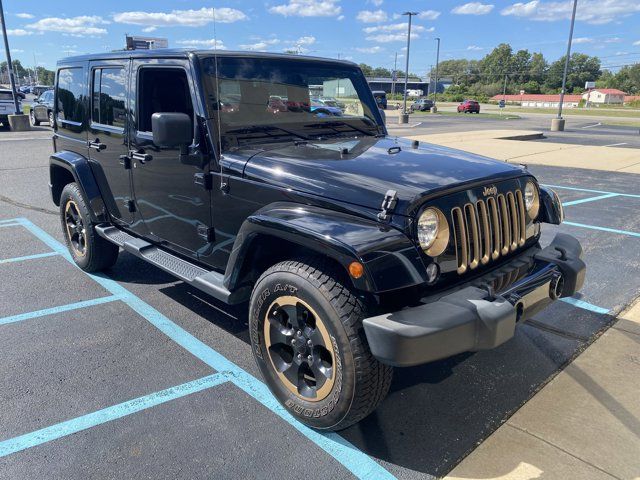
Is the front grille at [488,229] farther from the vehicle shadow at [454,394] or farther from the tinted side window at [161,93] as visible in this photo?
the tinted side window at [161,93]

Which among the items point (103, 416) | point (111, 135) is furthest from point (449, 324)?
point (111, 135)

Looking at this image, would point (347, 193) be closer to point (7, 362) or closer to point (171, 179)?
point (171, 179)

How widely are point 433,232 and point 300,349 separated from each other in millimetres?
934

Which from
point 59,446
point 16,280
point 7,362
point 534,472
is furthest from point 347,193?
point 16,280

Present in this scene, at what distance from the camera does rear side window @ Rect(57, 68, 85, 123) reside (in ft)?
15.3

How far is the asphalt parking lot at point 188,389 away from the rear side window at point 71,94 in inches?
59.8

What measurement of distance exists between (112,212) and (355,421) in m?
3.02

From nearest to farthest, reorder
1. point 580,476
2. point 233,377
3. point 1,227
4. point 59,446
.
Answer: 1. point 580,476
2. point 59,446
3. point 233,377
4. point 1,227

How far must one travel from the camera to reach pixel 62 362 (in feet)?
11.0

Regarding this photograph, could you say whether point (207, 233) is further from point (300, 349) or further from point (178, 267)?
point (300, 349)

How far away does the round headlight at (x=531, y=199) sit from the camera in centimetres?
327

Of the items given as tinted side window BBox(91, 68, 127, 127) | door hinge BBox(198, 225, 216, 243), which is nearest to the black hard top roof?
tinted side window BBox(91, 68, 127, 127)

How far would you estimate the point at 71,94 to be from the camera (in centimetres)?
488

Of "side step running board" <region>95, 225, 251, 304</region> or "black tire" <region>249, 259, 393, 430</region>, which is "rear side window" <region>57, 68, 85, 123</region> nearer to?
"side step running board" <region>95, 225, 251, 304</region>
